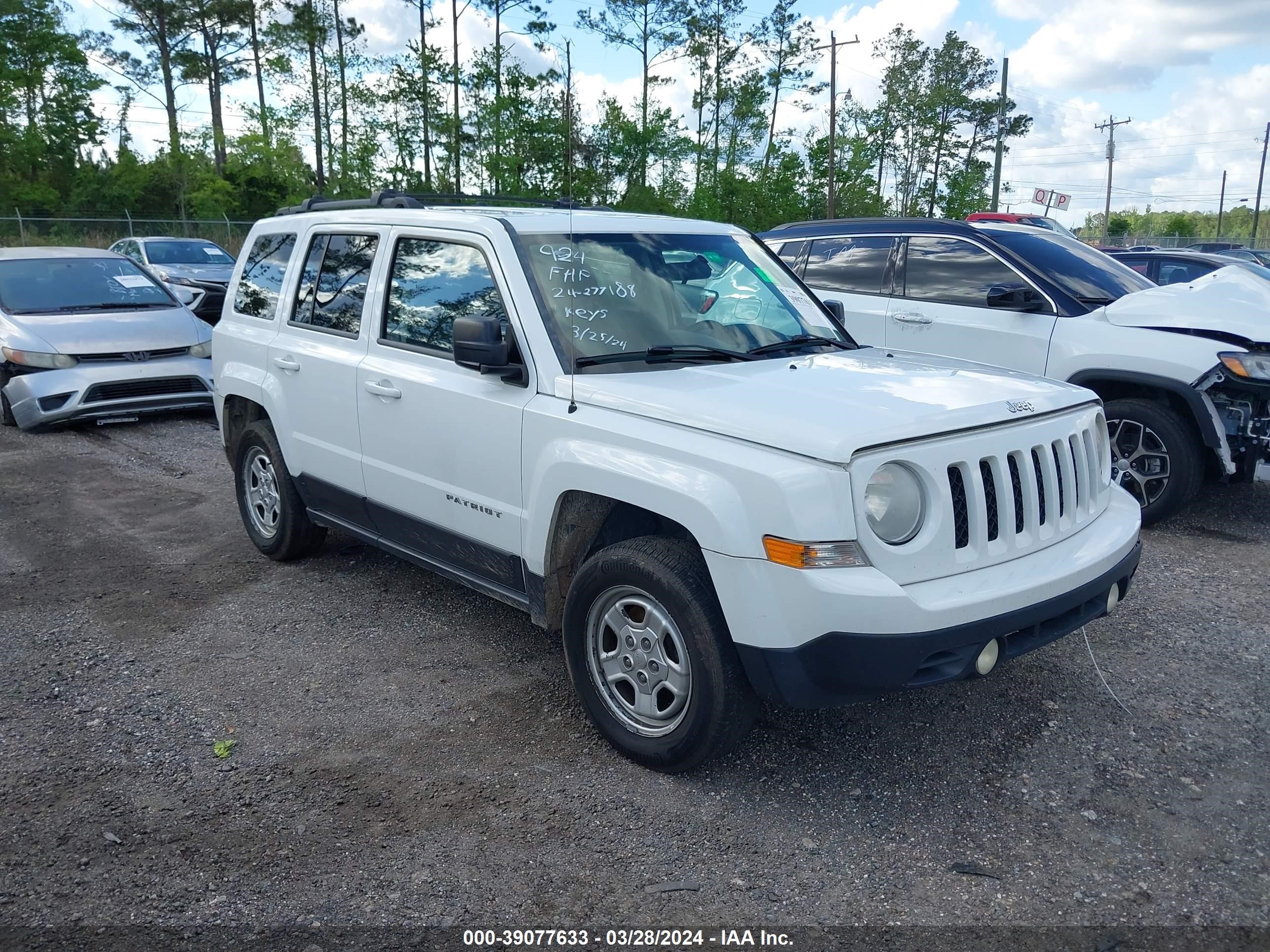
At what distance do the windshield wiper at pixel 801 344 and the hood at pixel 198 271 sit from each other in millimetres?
15804

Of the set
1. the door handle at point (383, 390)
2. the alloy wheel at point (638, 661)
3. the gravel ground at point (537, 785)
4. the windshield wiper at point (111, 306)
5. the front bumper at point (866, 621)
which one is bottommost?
the gravel ground at point (537, 785)

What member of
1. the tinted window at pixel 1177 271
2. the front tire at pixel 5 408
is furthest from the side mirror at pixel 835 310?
the tinted window at pixel 1177 271

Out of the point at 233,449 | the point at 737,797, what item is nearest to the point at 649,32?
the point at 233,449

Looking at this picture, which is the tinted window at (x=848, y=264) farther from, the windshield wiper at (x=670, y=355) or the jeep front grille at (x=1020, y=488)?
the jeep front grille at (x=1020, y=488)

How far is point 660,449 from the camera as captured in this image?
3.28m

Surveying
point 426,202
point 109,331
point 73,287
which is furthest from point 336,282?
point 73,287

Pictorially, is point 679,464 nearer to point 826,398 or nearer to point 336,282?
point 826,398

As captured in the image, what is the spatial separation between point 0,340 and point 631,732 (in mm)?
8700

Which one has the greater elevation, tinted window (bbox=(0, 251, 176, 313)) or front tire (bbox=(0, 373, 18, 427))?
tinted window (bbox=(0, 251, 176, 313))

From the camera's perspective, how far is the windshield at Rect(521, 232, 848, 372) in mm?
3900

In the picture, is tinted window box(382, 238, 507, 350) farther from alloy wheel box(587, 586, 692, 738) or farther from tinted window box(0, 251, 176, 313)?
tinted window box(0, 251, 176, 313)

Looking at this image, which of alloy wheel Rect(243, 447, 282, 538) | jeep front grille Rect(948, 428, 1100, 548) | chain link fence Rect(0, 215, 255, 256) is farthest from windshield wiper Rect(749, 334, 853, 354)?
chain link fence Rect(0, 215, 255, 256)

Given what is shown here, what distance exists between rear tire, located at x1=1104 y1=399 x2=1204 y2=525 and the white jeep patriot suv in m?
2.60

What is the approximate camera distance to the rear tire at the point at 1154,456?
6.12 metres
